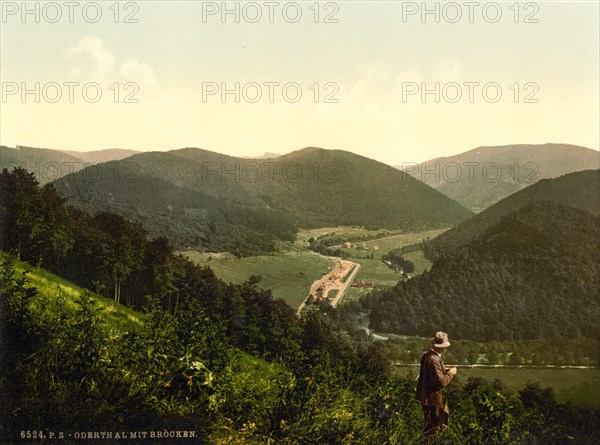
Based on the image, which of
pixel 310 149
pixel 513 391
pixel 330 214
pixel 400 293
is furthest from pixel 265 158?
pixel 513 391

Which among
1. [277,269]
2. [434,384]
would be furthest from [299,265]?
[434,384]

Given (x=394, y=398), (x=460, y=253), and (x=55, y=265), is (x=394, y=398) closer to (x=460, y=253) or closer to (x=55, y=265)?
(x=55, y=265)

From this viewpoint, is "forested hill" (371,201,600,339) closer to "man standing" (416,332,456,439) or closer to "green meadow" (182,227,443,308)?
"green meadow" (182,227,443,308)

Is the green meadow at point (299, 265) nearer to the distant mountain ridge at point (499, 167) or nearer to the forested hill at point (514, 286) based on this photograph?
the forested hill at point (514, 286)

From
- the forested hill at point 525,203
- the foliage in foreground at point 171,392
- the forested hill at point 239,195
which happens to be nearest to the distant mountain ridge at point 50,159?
the forested hill at point 239,195

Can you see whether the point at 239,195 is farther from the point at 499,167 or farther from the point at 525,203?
the point at 525,203
